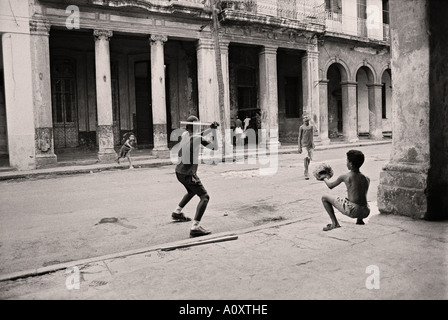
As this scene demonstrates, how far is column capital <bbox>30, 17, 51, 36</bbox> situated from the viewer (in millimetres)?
13320

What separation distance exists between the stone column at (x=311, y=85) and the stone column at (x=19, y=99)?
43.2 ft

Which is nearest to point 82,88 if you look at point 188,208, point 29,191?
point 29,191

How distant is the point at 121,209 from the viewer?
7082 millimetres

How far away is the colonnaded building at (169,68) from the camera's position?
→ 1345 cm

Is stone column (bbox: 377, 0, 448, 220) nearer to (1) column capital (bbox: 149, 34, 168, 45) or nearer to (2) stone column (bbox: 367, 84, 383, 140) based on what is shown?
(1) column capital (bbox: 149, 34, 168, 45)

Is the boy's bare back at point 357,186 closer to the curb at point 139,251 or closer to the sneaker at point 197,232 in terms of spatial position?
the curb at point 139,251

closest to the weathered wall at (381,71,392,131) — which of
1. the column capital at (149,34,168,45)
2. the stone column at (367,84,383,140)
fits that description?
the stone column at (367,84,383,140)

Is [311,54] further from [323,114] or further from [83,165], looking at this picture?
[83,165]

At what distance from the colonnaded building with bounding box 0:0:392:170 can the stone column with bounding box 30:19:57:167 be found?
34 millimetres

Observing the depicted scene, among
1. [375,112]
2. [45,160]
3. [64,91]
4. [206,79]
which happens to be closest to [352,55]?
[375,112]

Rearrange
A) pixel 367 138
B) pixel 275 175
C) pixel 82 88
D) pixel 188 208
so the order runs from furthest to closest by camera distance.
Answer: pixel 367 138 → pixel 82 88 → pixel 275 175 → pixel 188 208
